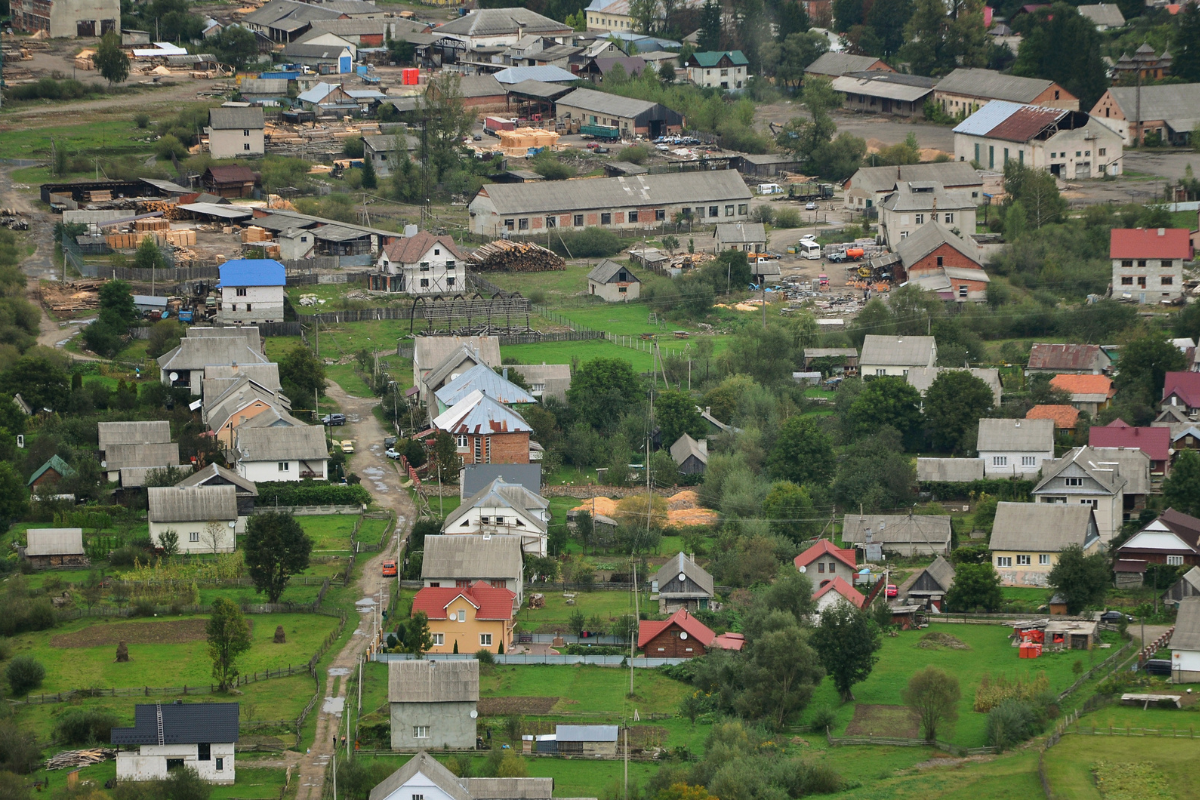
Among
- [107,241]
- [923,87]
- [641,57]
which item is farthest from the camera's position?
[641,57]

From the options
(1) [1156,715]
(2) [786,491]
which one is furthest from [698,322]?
(1) [1156,715]

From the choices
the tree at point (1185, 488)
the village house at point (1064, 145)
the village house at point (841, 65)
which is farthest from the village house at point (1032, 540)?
the village house at point (841, 65)

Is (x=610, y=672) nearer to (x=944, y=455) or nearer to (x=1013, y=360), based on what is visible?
(x=944, y=455)

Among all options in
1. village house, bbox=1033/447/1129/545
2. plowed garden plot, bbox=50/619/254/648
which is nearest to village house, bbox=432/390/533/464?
plowed garden plot, bbox=50/619/254/648

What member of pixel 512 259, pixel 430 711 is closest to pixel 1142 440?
pixel 430 711

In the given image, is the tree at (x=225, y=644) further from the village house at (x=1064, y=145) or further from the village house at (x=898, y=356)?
the village house at (x=1064, y=145)

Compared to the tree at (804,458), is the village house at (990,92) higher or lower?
higher
